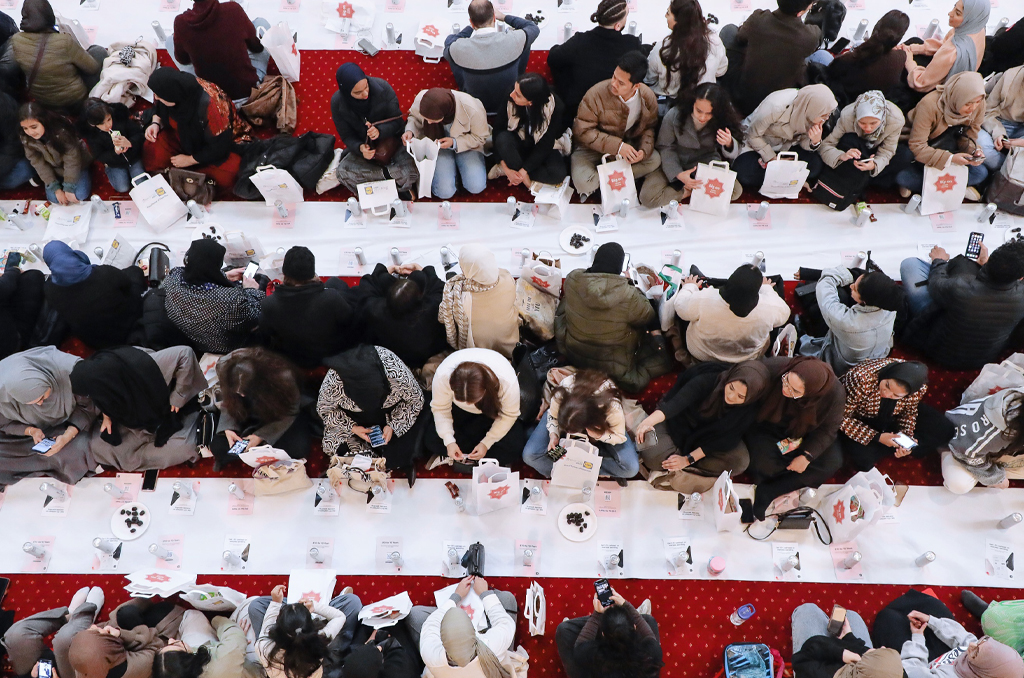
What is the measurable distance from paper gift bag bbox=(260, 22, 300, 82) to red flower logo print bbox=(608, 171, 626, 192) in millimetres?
2853

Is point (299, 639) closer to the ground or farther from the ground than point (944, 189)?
closer to the ground

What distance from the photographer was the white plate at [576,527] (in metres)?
4.79

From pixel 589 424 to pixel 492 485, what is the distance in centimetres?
68

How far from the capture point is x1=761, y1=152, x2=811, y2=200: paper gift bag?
5559mm

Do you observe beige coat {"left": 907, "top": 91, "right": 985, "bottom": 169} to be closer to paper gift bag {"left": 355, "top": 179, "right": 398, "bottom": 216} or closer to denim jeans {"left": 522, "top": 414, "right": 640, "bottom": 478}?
denim jeans {"left": 522, "top": 414, "right": 640, "bottom": 478}

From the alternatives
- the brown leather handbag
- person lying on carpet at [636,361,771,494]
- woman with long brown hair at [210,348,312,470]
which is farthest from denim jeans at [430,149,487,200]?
person lying on carpet at [636,361,771,494]

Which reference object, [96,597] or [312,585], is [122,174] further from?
[312,585]

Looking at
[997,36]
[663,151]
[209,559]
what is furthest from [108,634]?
[997,36]

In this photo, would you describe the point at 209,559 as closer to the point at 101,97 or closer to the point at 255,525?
the point at 255,525

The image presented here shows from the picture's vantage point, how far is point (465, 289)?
4.74 meters

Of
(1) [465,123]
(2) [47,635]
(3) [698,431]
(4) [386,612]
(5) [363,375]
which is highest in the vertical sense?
(1) [465,123]

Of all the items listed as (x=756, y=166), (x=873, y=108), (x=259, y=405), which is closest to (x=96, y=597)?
(x=259, y=405)

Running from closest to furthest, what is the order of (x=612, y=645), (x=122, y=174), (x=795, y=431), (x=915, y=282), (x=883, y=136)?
(x=612, y=645) < (x=795, y=431) < (x=915, y=282) < (x=883, y=136) < (x=122, y=174)

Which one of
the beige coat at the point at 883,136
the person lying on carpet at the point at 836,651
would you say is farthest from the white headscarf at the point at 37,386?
the beige coat at the point at 883,136
